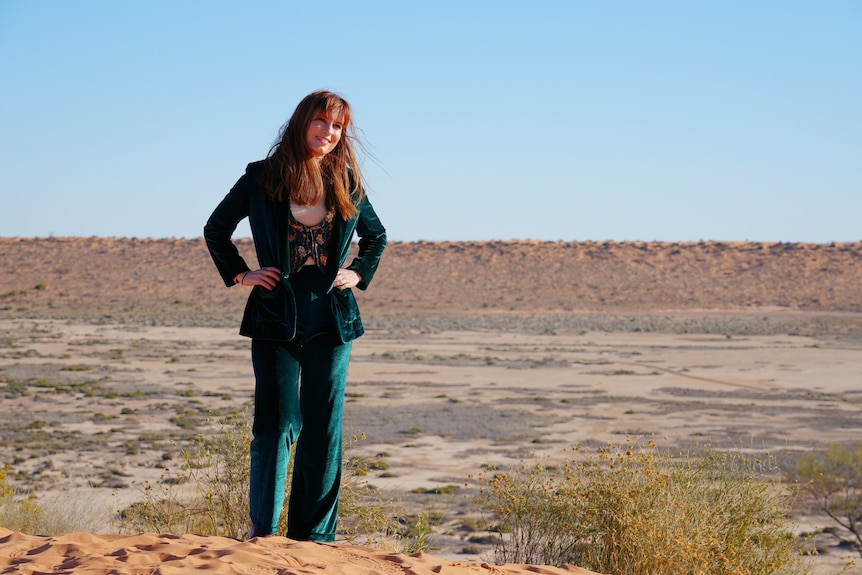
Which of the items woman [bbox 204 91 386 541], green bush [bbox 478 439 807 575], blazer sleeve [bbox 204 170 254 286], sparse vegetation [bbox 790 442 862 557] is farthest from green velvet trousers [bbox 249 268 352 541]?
sparse vegetation [bbox 790 442 862 557]

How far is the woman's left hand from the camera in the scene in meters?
4.30

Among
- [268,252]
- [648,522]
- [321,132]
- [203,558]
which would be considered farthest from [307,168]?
[648,522]

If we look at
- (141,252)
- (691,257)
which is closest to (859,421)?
(691,257)

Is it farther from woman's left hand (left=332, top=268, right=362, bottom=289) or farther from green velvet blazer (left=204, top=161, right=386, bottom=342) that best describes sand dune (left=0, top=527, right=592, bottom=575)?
woman's left hand (left=332, top=268, right=362, bottom=289)

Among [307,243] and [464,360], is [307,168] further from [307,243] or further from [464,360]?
[464,360]

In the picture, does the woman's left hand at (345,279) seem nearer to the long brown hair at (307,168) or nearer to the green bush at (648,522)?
the long brown hair at (307,168)

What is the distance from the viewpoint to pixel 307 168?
13.9ft

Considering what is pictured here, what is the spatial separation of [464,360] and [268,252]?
1145 inches

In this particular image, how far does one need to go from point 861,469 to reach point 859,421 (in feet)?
23.4

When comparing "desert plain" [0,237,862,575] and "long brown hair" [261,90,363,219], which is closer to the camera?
"long brown hair" [261,90,363,219]

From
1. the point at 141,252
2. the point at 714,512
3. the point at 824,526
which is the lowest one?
the point at 824,526

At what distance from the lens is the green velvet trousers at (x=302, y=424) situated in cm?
421

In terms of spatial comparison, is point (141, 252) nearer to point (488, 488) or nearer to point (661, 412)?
point (661, 412)

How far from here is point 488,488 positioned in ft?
46.5
